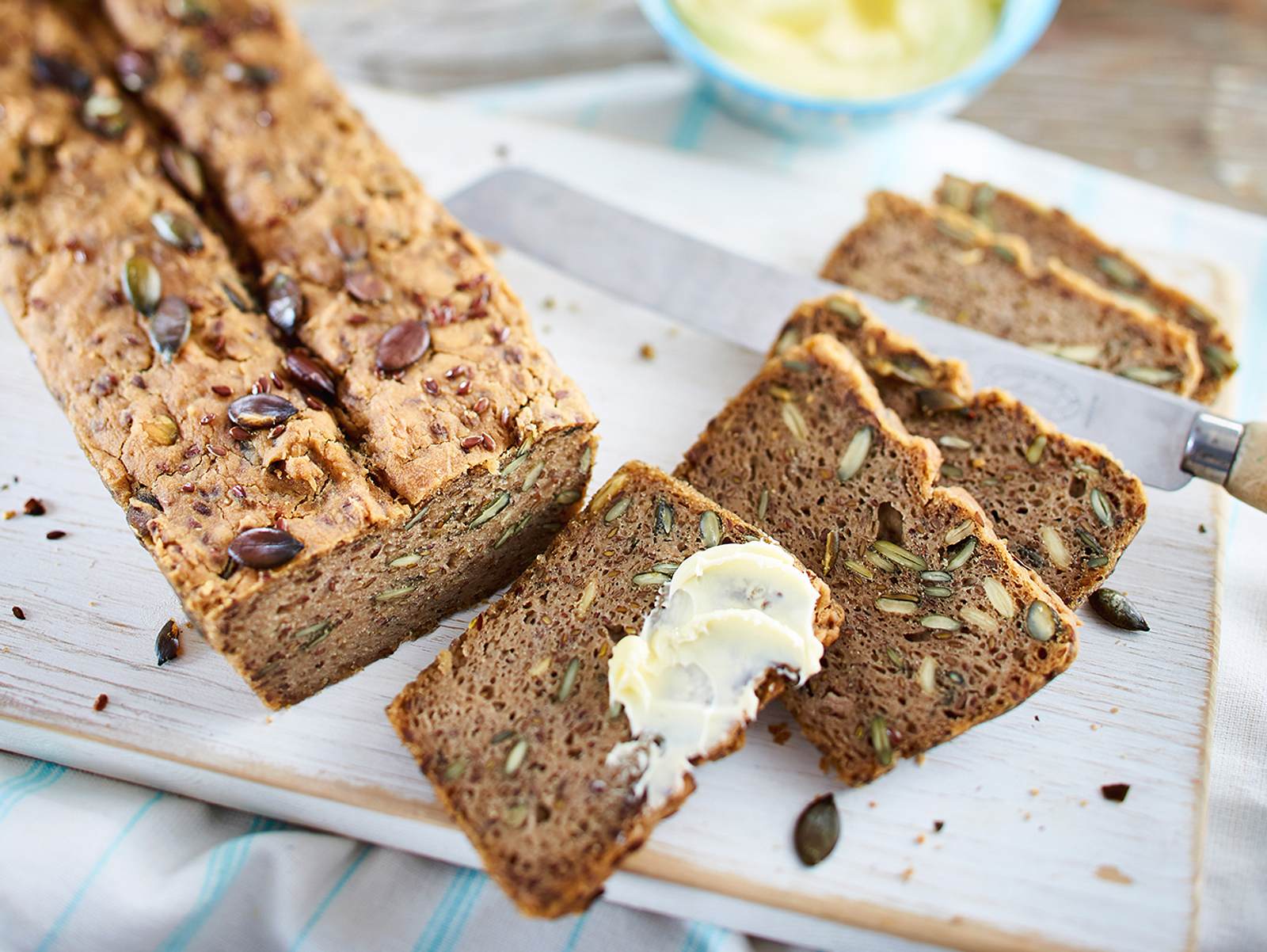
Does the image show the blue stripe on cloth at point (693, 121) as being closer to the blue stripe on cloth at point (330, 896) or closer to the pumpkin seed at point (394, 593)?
the pumpkin seed at point (394, 593)

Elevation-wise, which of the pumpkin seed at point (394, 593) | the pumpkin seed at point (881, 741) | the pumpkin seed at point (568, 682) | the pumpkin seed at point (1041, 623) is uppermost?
the pumpkin seed at point (1041, 623)

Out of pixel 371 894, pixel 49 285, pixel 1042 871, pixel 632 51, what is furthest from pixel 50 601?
pixel 632 51

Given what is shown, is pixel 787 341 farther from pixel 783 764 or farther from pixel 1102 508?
pixel 783 764

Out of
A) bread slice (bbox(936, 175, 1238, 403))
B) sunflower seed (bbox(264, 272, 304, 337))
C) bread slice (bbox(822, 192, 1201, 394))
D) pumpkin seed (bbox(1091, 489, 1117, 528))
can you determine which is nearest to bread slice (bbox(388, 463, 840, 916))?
pumpkin seed (bbox(1091, 489, 1117, 528))

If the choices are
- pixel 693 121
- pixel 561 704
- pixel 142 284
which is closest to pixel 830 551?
pixel 561 704

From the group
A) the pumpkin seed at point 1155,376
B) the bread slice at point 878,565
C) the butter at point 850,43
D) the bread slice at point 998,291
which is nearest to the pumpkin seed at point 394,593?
the bread slice at point 878,565

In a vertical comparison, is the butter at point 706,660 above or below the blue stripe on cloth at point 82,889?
above
